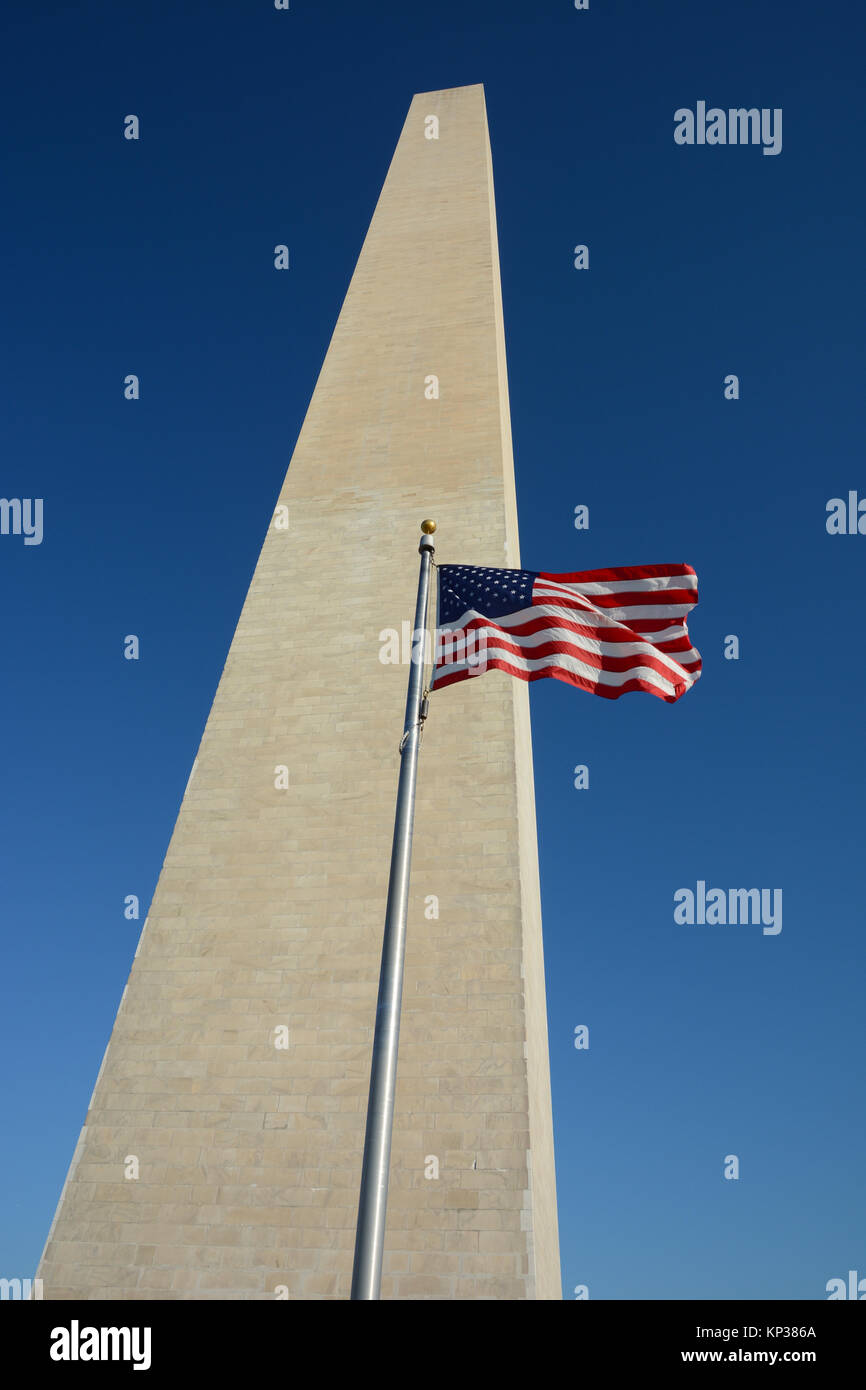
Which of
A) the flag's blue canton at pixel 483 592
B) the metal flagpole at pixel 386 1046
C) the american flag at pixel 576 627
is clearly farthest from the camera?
the flag's blue canton at pixel 483 592

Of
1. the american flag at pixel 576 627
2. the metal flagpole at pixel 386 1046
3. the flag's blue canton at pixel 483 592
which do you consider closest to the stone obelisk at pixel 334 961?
the metal flagpole at pixel 386 1046

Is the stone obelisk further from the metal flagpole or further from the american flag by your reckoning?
the american flag

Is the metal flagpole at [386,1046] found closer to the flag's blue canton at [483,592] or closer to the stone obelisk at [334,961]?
the flag's blue canton at [483,592]

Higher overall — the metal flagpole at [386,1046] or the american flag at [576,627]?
the american flag at [576,627]

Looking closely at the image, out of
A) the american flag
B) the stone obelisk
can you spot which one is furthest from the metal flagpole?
the stone obelisk

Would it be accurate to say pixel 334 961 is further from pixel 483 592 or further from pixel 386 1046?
pixel 386 1046

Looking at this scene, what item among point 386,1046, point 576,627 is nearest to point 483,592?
point 576,627
